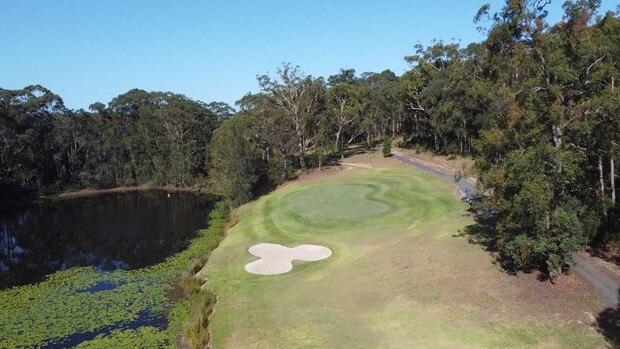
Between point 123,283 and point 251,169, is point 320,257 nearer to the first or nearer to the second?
point 123,283

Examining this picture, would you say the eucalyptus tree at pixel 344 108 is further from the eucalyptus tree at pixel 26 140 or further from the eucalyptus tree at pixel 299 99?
the eucalyptus tree at pixel 26 140

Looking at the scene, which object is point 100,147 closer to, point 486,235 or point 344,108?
point 344,108

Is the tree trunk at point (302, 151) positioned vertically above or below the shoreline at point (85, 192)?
above

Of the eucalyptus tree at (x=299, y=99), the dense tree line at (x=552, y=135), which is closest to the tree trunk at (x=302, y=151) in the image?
the eucalyptus tree at (x=299, y=99)

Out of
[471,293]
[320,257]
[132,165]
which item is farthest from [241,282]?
[132,165]

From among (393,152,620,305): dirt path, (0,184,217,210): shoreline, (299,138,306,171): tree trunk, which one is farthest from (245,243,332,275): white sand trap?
(0,184,217,210): shoreline
